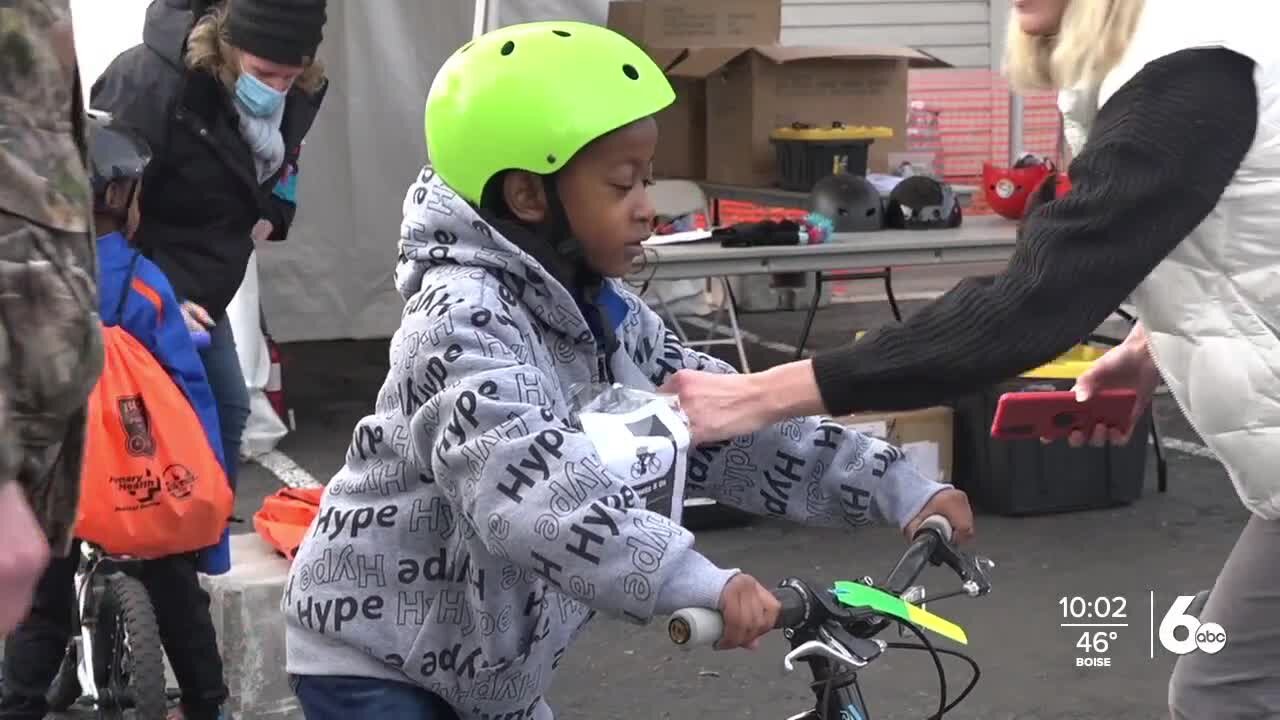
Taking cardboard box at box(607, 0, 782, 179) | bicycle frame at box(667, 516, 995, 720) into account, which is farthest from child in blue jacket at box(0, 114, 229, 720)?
cardboard box at box(607, 0, 782, 179)

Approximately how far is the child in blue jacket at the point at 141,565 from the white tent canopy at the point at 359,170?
228 inches

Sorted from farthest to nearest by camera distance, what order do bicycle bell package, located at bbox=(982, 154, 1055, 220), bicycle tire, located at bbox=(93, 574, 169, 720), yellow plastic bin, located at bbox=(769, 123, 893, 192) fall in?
1. yellow plastic bin, located at bbox=(769, 123, 893, 192)
2. bicycle bell package, located at bbox=(982, 154, 1055, 220)
3. bicycle tire, located at bbox=(93, 574, 169, 720)

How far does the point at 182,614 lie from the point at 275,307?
667 centimetres

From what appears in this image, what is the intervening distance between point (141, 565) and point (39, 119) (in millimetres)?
3149

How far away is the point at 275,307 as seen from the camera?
11445 mm

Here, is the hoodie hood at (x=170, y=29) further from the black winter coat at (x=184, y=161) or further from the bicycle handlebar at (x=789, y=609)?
the bicycle handlebar at (x=789, y=609)

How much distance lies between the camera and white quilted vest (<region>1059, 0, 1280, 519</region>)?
2777 millimetres

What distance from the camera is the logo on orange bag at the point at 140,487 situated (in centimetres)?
454

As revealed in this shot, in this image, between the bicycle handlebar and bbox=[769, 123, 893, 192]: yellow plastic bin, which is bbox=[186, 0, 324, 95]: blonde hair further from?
bbox=[769, 123, 893, 192]: yellow plastic bin

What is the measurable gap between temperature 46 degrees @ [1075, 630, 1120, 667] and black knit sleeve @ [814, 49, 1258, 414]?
3.36 metres

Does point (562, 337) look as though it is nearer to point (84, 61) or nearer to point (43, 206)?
point (43, 206)

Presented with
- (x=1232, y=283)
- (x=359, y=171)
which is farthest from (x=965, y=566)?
(x=359, y=171)

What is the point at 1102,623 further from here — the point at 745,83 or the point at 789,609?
the point at 745,83

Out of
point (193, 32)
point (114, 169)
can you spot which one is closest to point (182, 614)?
point (114, 169)
